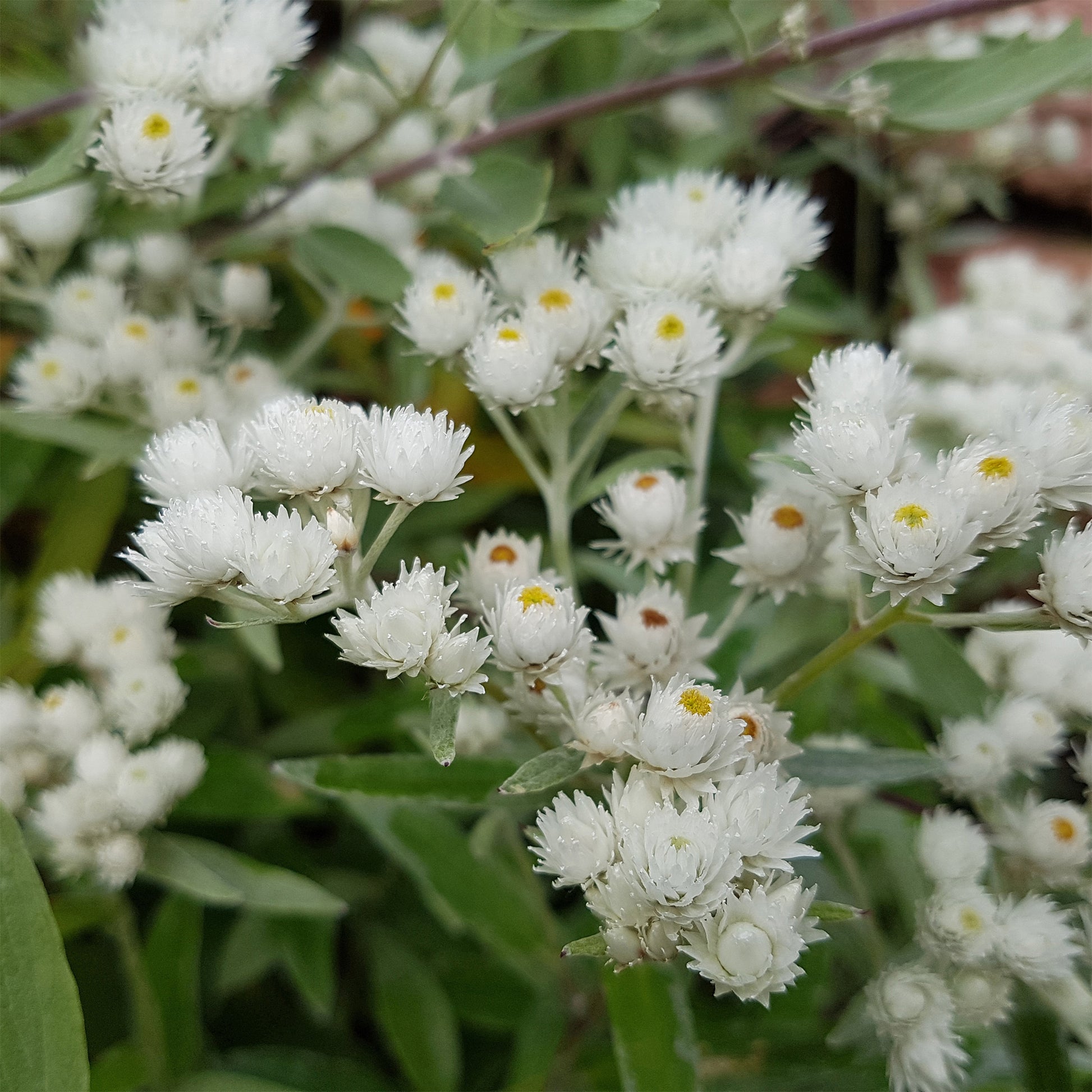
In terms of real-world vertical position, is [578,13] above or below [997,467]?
above

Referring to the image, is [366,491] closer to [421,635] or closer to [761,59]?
[421,635]

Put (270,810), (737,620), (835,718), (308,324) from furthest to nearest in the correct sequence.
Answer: (308,324), (835,718), (270,810), (737,620)

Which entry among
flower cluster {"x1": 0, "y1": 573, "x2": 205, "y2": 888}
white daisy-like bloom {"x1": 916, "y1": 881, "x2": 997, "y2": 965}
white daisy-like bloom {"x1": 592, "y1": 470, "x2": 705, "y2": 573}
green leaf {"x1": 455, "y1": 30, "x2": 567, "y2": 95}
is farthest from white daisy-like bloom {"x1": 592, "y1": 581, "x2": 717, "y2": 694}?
green leaf {"x1": 455, "y1": 30, "x2": 567, "y2": 95}

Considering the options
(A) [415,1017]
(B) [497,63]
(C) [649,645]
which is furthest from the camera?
(A) [415,1017]

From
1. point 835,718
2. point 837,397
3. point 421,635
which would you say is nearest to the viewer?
point 421,635

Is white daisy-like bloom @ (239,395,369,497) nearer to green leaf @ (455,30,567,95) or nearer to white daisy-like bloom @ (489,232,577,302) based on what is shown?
white daisy-like bloom @ (489,232,577,302)

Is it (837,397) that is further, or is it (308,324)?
(308,324)

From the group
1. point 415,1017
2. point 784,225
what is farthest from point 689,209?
point 415,1017

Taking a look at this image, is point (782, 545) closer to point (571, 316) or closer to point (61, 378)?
point (571, 316)

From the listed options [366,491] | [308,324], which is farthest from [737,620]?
[308,324]
